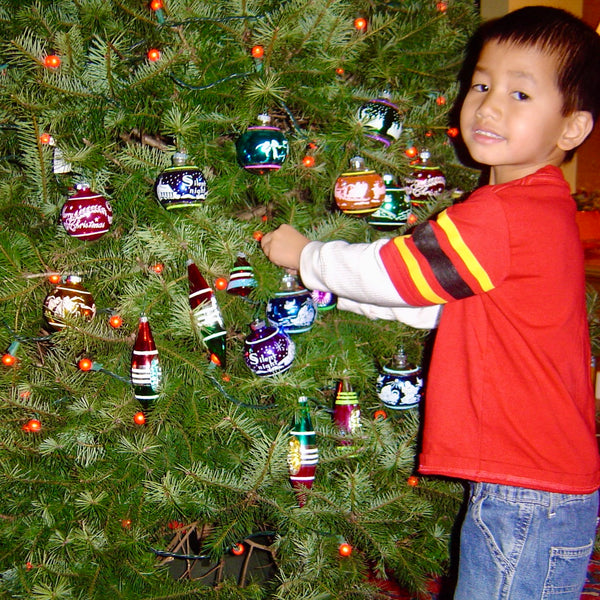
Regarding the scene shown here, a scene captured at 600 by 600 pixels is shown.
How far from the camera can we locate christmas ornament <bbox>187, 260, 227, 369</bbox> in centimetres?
109

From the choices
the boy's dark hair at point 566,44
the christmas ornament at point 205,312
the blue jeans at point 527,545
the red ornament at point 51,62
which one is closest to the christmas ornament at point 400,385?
the blue jeans at point 527,545

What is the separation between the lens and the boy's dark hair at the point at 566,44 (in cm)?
101

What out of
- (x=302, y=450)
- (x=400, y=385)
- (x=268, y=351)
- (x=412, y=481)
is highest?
(x=268, y=351)

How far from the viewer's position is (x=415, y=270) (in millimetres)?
956

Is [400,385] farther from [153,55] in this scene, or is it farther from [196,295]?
[153,55]

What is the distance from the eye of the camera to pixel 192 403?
3.96ft

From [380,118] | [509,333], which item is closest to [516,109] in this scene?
[380,118]

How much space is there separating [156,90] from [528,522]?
106 centimetres

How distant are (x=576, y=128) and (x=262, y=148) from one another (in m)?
0.57

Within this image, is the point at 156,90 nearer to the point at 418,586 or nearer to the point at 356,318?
the point at 356,318

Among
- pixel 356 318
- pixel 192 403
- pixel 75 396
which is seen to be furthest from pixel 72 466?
pixel 356 318

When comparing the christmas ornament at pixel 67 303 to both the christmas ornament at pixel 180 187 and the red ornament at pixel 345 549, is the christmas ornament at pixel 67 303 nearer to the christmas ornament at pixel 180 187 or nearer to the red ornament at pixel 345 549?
the christmas ornament at pixel 180 187

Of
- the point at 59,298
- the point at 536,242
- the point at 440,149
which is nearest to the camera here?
the point at 536,242

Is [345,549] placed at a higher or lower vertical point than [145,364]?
lower
